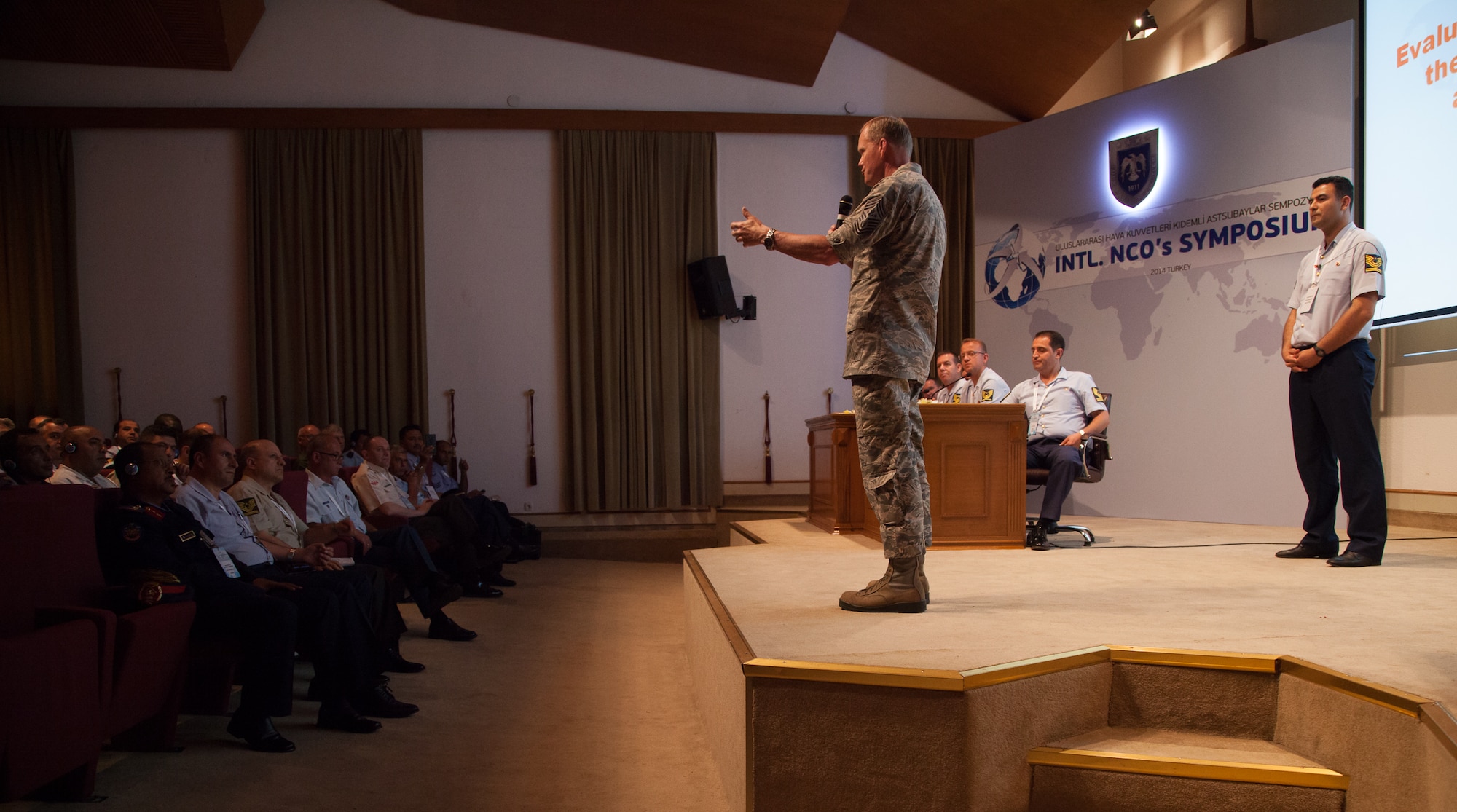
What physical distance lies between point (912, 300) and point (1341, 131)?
403 cm

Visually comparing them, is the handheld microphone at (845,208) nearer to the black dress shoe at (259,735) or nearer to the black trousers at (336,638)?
the black trousers at (336,638)

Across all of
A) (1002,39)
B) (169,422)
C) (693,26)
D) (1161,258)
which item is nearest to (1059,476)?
(1161,258)

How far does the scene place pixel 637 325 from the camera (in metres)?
7.84

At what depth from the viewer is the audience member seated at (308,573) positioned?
116 inches

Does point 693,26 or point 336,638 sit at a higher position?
point 693,26

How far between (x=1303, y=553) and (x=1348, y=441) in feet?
1.96

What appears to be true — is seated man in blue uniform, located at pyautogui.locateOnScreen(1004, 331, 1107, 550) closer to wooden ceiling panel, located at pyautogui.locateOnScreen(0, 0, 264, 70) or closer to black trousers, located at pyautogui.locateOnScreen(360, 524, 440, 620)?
black trousers, located at pyautogui.locateOnScreen(360, 524, 440, 620)

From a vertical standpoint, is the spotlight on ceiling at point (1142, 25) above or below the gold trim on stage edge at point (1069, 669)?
above

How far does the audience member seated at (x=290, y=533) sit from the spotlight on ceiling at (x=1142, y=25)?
21.0ft

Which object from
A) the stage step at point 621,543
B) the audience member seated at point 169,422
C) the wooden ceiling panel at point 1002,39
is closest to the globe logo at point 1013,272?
the wooden ceiling panel at point 1002,39

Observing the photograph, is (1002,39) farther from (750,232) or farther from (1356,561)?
(750,232)

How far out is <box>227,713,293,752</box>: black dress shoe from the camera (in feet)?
8.59

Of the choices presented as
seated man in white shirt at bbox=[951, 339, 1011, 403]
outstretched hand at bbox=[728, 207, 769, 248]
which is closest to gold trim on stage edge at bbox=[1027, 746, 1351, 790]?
outstretched hand at bbox=[728, 207, 769, 248]

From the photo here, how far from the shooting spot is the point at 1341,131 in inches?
202
